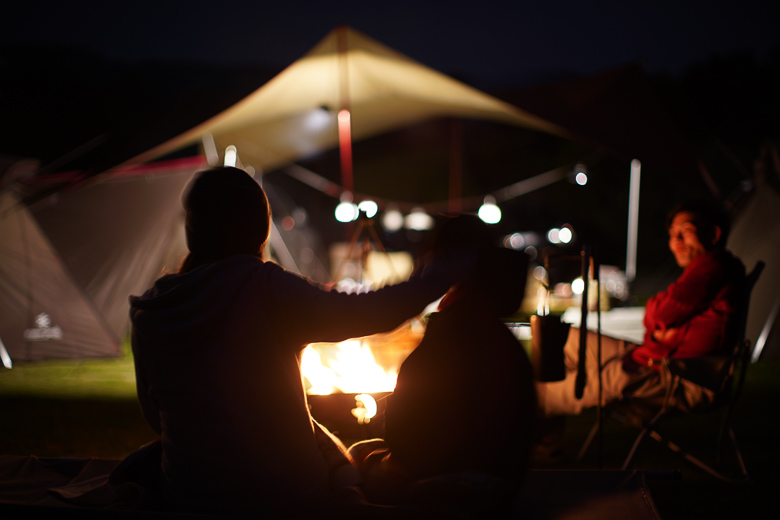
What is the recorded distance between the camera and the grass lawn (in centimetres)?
236

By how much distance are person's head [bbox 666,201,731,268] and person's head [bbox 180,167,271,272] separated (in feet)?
7.16

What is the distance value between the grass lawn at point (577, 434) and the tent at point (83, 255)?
0.52 metres

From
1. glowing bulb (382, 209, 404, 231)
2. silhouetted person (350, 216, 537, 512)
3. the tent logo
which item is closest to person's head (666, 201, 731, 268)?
silhouetted person (350, 216, 537, 512)

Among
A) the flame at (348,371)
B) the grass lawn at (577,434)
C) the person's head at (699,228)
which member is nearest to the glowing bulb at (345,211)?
the flame at (348,371)

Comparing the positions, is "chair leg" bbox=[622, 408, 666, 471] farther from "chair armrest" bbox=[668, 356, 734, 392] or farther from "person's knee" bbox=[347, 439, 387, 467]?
"person's knee" bbox=[347, 439, 387, 467]

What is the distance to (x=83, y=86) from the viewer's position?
23625 millimetres

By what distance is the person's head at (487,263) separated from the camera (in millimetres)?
1220

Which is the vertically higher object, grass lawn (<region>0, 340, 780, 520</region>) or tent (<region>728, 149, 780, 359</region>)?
tent (<region>728, 149, 780, 359</region>)

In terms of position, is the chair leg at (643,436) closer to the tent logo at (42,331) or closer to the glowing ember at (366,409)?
the glowing ember at (366,409)

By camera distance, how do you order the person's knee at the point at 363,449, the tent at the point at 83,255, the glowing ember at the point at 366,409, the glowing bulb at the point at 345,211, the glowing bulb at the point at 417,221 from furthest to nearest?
1. the glowing bulb at the point at 417,221
2. the glowing bulb at the point at 345,211
3. the tent at the point at 83,255
4. the glowing ember at the point at 366,409
5. the person's knee at the point at 363,449

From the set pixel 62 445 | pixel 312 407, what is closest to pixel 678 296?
pixel 312 407

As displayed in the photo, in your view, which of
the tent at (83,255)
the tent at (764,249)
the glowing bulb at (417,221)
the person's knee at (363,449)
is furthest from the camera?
the glowing bulb at (417,221)

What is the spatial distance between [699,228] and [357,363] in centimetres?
201

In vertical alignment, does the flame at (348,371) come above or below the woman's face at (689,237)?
below
